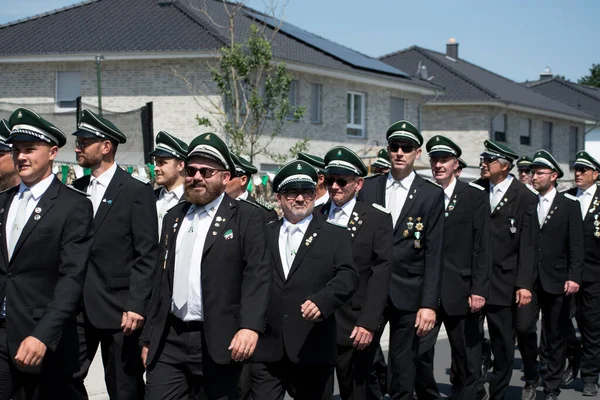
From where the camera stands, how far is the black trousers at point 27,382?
235 inches

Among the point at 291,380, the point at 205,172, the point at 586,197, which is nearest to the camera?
the point at 205,172

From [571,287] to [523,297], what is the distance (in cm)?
125

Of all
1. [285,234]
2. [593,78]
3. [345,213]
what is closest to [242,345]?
[285,234]

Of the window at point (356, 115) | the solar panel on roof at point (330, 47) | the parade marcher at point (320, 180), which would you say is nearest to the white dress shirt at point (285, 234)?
the parade marcher at point (320, 180)

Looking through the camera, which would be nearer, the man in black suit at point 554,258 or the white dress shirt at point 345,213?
the white dress shirt at point 345,213

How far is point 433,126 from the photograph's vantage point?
43.9 meters

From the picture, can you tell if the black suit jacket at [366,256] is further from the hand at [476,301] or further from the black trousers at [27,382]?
the black trousers at [27,382]

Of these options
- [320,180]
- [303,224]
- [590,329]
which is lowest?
[590,329]

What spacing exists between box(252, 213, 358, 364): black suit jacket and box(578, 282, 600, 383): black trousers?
5075mm

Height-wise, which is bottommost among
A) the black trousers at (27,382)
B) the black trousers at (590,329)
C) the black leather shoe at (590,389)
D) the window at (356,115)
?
the black leather shoe at (590,389)

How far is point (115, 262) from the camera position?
7199mm

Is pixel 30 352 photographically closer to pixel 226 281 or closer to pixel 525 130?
pixel 226 281

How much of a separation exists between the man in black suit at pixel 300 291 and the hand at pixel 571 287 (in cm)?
455

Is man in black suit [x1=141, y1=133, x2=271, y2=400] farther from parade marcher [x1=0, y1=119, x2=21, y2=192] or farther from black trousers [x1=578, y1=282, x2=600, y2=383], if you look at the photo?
black trousers [x1=578, y1=282, x2=600, y2=383]
